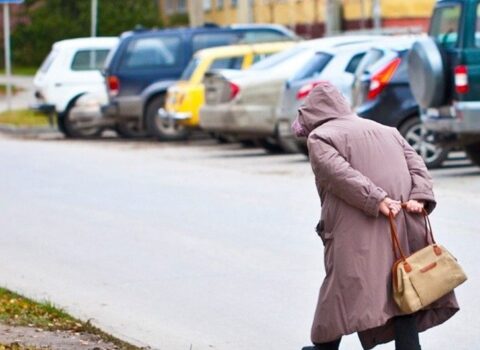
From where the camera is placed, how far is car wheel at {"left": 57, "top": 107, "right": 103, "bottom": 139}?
29.2 metres

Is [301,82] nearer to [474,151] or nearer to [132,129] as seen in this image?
[474,151]

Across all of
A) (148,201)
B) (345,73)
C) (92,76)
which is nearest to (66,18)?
(92,76)

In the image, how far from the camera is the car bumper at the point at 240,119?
21594mm

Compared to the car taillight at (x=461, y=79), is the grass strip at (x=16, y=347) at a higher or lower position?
higher

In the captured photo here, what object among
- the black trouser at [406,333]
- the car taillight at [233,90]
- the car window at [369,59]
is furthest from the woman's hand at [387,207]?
the car taillight at [233,90]

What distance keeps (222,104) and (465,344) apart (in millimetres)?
14683

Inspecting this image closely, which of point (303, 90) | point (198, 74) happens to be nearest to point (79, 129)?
point (198, 74)

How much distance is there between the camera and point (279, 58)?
73.7ft

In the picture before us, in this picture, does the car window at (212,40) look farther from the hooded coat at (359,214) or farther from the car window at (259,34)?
the hooded coat at (359,214)

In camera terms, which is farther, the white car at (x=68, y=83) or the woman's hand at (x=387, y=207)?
the white car at (x=68, y=83)

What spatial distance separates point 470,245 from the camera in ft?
37.6

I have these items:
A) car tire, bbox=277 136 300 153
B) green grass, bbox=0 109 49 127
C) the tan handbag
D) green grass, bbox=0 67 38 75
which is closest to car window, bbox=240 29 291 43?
car tire, bbox=277 136 300 153

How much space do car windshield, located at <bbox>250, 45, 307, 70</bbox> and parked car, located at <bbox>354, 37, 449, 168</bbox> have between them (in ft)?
11.4

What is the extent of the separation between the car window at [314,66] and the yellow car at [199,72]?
3.77 m
